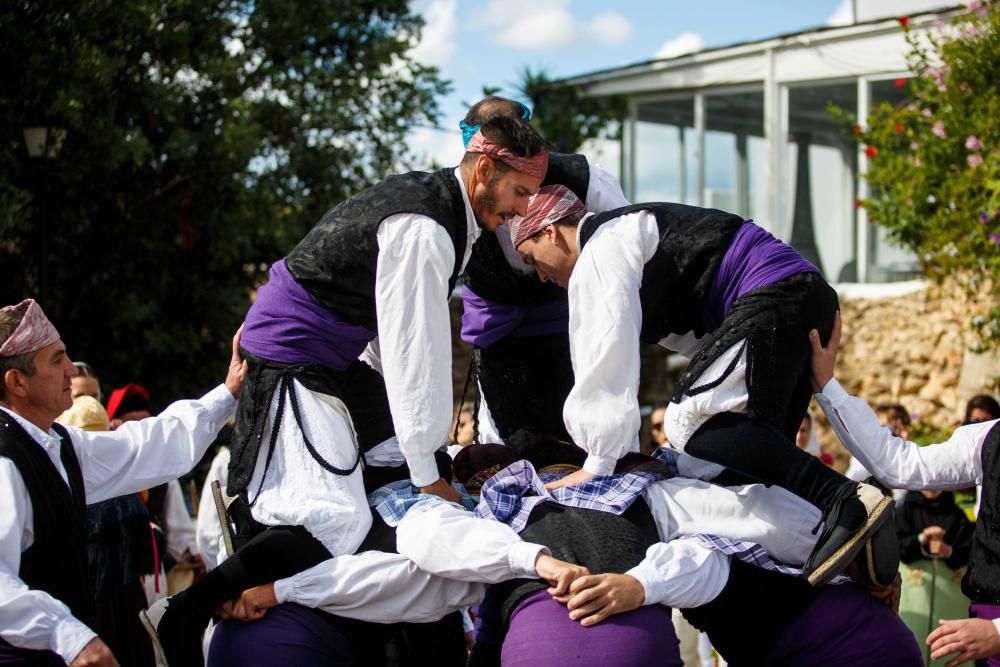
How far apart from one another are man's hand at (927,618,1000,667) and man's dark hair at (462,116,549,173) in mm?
1644

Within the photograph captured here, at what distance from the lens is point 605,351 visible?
3107 mm

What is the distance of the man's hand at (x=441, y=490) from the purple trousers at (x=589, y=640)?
1.28 feet

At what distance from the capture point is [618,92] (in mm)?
12758

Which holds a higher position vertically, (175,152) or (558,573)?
(175,152)

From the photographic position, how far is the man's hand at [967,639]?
115 inches

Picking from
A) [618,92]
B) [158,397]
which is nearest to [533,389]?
[158,397]

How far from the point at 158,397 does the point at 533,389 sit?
20.7ft

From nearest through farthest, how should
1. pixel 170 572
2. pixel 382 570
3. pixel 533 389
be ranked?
pixel 382 570
pixel 533 389
pixel 170 572

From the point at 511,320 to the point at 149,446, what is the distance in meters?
1.26

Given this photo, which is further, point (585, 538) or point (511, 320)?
point (511, 320)

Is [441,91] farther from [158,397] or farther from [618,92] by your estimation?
[158,397]

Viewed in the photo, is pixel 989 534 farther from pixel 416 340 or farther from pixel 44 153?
pixel 44 153

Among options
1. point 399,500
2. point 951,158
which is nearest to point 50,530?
point 399,500

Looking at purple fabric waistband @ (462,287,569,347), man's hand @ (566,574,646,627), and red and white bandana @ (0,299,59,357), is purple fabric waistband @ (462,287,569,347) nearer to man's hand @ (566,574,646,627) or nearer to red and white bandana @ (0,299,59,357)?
man's hand @ (566,574,646,627)
